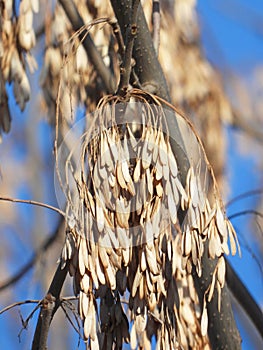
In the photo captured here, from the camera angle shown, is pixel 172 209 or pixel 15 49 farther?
pixel 15 49

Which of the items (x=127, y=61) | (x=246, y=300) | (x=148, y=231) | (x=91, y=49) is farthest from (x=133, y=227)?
A: (x=91, y=49)

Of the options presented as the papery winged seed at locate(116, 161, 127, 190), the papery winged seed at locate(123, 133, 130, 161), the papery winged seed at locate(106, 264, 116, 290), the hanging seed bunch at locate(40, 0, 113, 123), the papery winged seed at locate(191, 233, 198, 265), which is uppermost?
the hanging seed bunch at locate(40, 0, 113, 123)

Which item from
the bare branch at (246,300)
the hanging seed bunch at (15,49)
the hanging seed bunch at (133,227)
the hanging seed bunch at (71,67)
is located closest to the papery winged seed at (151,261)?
the hanging seed bunch at (133,227)

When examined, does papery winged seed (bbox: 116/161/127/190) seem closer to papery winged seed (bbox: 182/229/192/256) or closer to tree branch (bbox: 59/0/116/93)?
papery winged seed (bbox: 182/229/192/256)

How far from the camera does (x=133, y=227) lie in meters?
1.66

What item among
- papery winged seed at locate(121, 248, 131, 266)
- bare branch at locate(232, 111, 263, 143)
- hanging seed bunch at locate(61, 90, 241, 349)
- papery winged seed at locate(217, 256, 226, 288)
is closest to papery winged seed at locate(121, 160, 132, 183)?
hanging seed bunch at locate(61, 90, 241, 349)

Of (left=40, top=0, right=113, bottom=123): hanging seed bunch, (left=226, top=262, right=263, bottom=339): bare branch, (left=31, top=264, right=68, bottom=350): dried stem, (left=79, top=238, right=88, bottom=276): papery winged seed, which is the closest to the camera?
(left=79, top=238, right=88, bottom=276): papery winged seed

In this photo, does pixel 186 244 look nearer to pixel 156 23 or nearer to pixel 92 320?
pixel 92 320

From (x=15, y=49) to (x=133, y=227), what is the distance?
2.95 ft

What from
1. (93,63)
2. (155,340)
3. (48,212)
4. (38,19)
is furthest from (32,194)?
(155,340)

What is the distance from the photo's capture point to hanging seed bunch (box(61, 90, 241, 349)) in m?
1.64

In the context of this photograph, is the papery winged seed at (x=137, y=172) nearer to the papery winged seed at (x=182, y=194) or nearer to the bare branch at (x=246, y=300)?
the papery winged seed at (x=182, y=194)

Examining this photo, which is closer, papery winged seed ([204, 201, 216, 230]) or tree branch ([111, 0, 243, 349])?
papery winged seed ([204, 201, 216, 230])

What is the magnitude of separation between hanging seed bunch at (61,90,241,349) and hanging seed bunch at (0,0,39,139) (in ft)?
2.08
